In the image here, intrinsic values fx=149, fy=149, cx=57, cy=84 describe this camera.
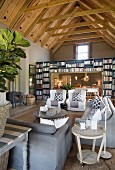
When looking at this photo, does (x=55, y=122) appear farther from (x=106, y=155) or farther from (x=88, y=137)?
(x=106, y=155)

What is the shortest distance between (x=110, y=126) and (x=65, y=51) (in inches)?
344

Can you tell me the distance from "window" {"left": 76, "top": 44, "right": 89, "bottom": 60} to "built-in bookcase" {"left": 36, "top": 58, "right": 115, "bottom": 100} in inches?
72.5

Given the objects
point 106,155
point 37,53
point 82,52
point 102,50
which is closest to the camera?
point 106,155

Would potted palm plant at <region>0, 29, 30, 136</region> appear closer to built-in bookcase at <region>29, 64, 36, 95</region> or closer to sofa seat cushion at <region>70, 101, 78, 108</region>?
sofa seat cushion at <region>70, 101, 78, 108</region>

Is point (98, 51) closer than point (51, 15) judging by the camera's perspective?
No

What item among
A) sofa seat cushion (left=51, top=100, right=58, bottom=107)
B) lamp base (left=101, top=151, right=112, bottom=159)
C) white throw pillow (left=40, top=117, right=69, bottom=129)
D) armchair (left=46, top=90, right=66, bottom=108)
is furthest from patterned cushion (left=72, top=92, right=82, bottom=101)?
white throw pillow (left=40, top=117, right=69, bottom=129)

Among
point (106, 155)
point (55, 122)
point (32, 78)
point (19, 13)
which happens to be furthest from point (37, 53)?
point (106, 155)

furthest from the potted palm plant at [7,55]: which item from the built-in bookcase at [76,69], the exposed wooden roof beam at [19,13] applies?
the built-in bookcase at [76,69]

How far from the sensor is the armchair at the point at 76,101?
5809 millimetres

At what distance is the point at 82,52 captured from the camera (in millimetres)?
10500

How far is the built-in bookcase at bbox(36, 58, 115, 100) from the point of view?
820 cm

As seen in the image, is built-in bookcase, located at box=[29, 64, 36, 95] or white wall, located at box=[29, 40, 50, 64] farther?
white wall, located at box=[29, 40, 50, 64]

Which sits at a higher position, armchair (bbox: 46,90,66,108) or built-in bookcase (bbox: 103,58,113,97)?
built-in bookcase (bbox: 103,58,113,97)

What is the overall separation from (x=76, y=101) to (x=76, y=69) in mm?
3257
